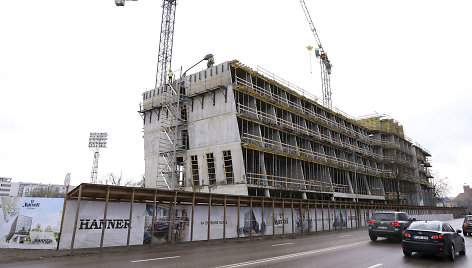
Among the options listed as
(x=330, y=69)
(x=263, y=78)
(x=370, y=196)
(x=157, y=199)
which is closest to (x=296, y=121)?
(x=263, y=78)

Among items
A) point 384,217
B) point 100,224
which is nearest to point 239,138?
point 384,217

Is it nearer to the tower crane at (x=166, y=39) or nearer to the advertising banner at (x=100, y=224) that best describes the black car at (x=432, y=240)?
the advertising banner at (x=100, y=224)

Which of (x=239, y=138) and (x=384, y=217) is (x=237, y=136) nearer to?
(x=239, y=138)

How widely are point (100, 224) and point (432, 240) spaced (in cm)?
1392

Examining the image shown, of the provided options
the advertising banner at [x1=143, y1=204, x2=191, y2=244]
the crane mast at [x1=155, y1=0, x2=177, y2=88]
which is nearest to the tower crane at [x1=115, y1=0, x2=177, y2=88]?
the crane mast at [x1=155, y1=0, x2=177, y2=88]

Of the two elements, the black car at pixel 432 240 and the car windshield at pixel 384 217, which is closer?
the black car at pixel 432 240

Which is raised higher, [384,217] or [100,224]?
[384,217]

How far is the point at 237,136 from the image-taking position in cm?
2967

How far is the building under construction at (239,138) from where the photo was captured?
100 feet

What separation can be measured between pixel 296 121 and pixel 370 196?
23753 millimetres

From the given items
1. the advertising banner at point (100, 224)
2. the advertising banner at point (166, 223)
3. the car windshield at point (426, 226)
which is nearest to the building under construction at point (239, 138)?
the advertising banner at point (166, 223)

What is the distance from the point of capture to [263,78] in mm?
34844

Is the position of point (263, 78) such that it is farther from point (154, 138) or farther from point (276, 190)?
point (154, 138)

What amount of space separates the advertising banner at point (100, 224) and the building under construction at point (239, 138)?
840 centimetres
